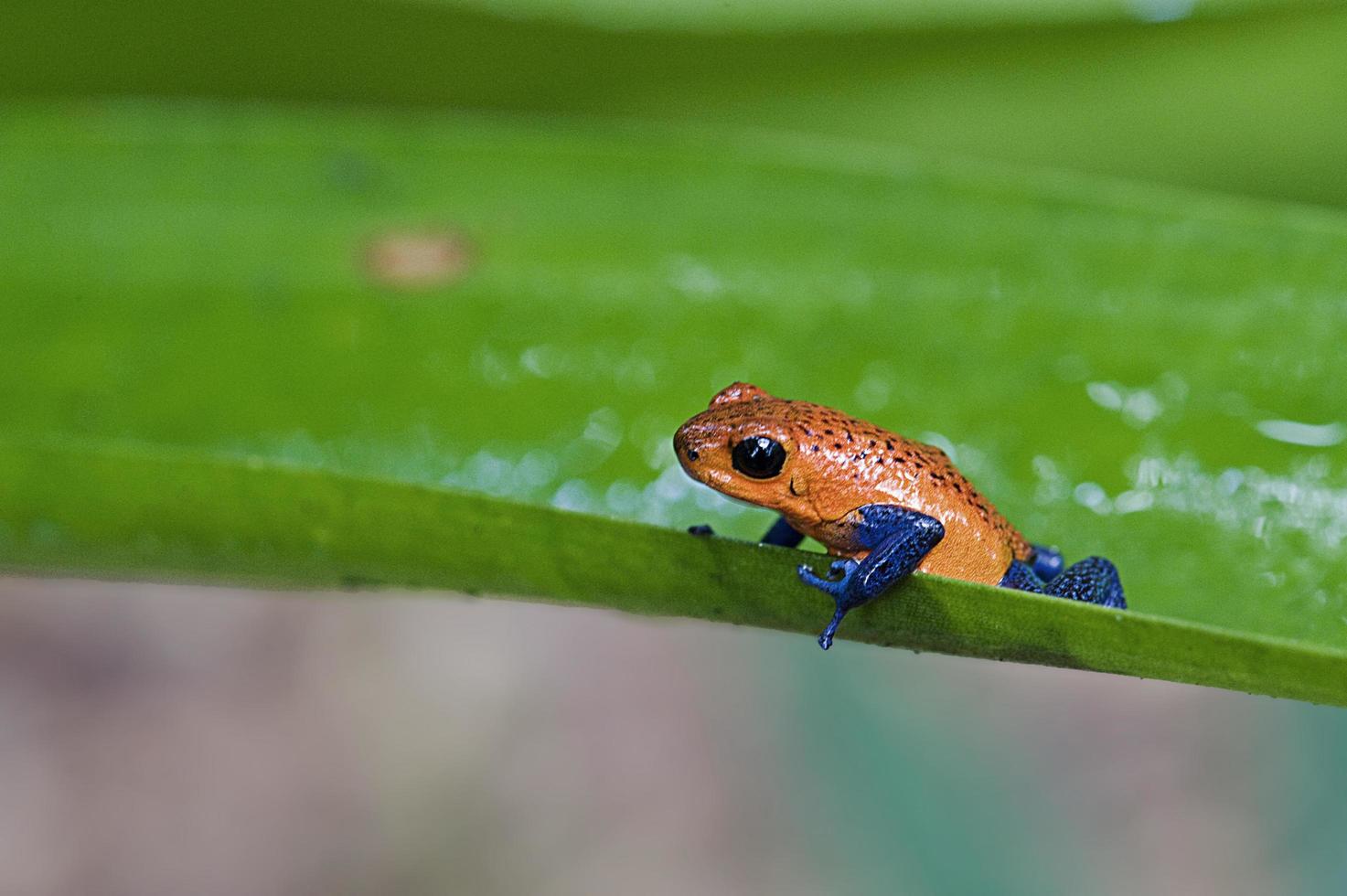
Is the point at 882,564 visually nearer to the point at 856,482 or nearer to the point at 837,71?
the point at 856,482

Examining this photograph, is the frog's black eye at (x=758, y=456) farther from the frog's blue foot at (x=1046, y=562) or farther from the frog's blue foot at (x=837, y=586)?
the frog's blue foot at (x=1046, y=562)

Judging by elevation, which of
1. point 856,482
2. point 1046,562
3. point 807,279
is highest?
point 807,279

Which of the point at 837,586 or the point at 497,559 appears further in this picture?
the point at 837,586

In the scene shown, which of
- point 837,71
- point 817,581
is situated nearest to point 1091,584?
point 817,581

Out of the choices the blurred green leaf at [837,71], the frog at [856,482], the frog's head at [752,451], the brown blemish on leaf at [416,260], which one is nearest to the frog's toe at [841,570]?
the frog at [856,482]

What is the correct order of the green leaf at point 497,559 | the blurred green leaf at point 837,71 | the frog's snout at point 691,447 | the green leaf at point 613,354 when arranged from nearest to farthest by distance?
the green leaf at point 497,559
the green leaf at point 613,354
the frog's snout at point 691,447
the blurred green leaf at point 837,71

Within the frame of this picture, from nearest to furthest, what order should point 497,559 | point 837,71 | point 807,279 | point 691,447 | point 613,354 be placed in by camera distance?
point 497,559 < point 691,447 < point 613,354 < point 807,279 < point 837,71

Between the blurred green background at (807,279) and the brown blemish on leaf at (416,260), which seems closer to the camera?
the blurred green background at (807,279)

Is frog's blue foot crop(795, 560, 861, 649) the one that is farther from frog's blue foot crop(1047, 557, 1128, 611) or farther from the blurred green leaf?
the blurred green leaf
